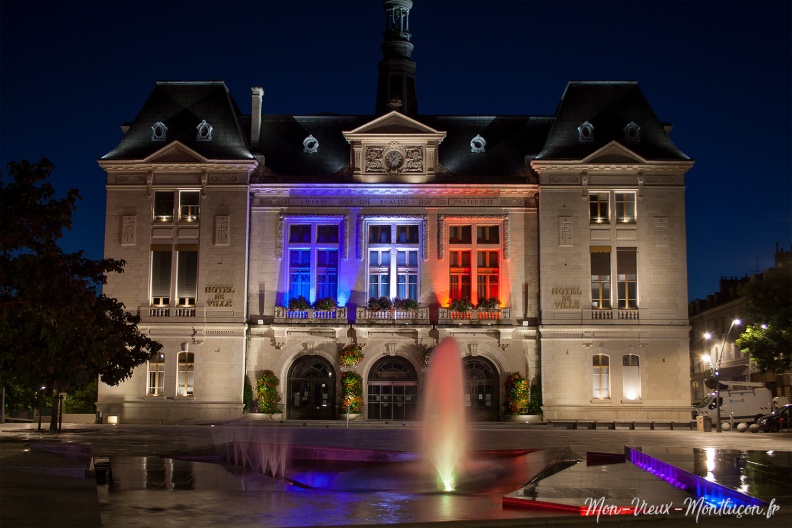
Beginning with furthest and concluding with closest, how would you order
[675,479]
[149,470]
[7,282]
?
[7,282]
[149,470]
[675,479]

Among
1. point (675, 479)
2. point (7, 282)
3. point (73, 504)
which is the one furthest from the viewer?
point (7, 282)

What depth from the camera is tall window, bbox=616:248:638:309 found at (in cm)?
4706

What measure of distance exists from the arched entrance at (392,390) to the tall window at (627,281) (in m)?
11.2

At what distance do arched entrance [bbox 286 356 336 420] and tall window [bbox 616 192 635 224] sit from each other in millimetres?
16804

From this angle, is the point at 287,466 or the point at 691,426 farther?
→ the point at 691,426

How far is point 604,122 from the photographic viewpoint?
4959 cm

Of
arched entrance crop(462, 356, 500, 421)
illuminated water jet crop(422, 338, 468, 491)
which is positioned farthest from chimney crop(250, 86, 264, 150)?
illuminated water jet crop(422, 338, 468, 491)

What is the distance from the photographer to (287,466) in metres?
23.2

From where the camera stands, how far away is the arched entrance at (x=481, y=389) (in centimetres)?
4719

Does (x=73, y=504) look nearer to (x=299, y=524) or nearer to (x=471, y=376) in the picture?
(x=299, y=524)

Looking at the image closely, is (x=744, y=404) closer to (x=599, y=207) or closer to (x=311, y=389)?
(x=599, y=207)

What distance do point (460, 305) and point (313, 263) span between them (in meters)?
7.86

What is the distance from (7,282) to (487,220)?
29.1 meters

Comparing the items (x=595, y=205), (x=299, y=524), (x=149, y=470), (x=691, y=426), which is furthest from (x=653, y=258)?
(x=299, y=524)
